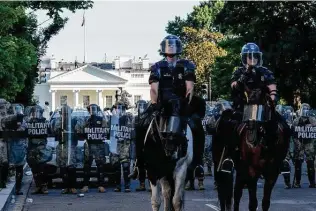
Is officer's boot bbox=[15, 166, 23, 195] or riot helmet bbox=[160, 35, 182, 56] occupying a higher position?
riot helmet bbox=[160, 35, 182, 56]

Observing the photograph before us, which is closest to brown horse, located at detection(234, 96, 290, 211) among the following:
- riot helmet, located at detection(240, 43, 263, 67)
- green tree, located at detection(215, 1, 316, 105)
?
riot helmet, located at detection(240, 43, 263, 67)

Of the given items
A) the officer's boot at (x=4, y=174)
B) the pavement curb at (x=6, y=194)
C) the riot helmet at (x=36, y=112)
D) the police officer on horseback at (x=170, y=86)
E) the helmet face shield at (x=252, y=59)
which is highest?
the helmet face shield at (x=252, y=59)

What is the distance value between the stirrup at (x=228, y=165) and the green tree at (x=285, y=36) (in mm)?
35679

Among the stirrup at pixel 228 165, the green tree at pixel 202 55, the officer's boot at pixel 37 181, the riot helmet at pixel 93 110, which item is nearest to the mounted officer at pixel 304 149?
the riot helmet at pixel 93 110

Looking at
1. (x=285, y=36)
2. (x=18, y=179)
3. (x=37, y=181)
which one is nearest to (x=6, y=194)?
(x=18, y=179)

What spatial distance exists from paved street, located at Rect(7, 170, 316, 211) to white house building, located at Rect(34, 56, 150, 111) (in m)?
109

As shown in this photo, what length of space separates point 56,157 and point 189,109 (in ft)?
34.6

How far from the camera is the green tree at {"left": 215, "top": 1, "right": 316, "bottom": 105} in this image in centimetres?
4875

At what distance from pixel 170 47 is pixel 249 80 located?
1370 millimetres

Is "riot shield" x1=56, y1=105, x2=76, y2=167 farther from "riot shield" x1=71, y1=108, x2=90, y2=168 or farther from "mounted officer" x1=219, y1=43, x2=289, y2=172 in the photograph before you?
"mounted officer" x1=219, y1=43, x2=289, y2=172

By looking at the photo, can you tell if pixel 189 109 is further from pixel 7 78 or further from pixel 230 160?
pixel 7 78

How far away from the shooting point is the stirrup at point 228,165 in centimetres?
1284

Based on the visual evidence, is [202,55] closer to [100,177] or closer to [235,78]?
[100,177]

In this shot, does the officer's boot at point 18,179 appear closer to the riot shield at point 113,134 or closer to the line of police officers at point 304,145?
the riot shield at point 113,134
